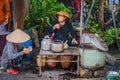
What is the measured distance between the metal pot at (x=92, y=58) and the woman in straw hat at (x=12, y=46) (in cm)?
155

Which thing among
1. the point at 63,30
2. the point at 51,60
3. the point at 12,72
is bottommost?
the point at 12,72

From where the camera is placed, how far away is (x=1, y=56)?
41.6 feet

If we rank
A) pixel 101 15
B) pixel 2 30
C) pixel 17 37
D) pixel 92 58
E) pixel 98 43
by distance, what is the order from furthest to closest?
pixel 101 15 < pixel 2 30 < pixel 17 37 < pixel 98 43 < pixel 92 58

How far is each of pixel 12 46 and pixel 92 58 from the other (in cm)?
226

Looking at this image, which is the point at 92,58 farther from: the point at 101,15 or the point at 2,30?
the point at 101,15

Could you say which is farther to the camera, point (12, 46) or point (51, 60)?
point (51, 60)

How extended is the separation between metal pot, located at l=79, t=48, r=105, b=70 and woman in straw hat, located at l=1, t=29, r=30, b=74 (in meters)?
1.55

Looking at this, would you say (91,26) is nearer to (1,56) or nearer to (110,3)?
(110,3)

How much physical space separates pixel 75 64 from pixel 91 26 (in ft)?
9.28

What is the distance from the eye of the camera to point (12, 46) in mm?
11641

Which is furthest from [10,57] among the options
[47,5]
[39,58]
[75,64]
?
[47,5]

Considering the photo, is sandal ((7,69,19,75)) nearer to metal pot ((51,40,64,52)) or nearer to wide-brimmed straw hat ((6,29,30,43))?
wide-brimmed straw hat ((6,29,30,43))

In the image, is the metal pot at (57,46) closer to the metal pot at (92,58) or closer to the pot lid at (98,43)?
the metal pot at (92,58)

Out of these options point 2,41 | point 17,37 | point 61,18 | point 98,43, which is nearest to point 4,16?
point 2,41
